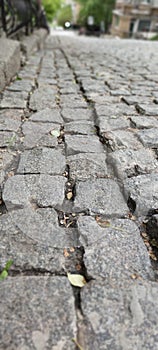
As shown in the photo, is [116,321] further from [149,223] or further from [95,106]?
[95,106]

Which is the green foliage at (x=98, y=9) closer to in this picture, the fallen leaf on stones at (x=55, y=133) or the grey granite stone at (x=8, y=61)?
the grey granite stone at (x=8, y=61)

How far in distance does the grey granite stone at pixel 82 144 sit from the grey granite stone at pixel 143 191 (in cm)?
43

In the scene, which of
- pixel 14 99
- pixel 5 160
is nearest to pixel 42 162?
pixel 5 160

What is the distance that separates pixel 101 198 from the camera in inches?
57.0

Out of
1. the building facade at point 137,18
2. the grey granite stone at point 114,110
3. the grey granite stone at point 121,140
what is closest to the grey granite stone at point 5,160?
the grey granite stone at point 121,140

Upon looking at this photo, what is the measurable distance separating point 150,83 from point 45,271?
3.35 m

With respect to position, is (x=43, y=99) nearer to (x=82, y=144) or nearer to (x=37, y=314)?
(x=82, y=144)

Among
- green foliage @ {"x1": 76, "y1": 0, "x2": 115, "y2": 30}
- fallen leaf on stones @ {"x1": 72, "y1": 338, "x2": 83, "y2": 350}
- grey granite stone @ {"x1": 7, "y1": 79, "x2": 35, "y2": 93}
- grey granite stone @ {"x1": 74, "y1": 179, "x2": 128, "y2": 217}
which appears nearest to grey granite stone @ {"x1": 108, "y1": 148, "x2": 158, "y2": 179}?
grey granite stone @ {"x1": 74, "y1": 179, "x2": 128, "y2": 217}

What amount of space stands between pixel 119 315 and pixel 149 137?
1.44 m

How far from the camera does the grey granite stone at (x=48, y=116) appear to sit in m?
2.35

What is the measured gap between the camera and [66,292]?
98 cm

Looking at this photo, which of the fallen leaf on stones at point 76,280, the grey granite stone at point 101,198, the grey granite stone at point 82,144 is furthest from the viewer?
the grey granite stone at point 82,144

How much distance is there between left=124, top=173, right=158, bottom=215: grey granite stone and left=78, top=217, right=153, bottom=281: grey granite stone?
13 centimetres

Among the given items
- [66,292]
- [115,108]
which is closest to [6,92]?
[115,108]
